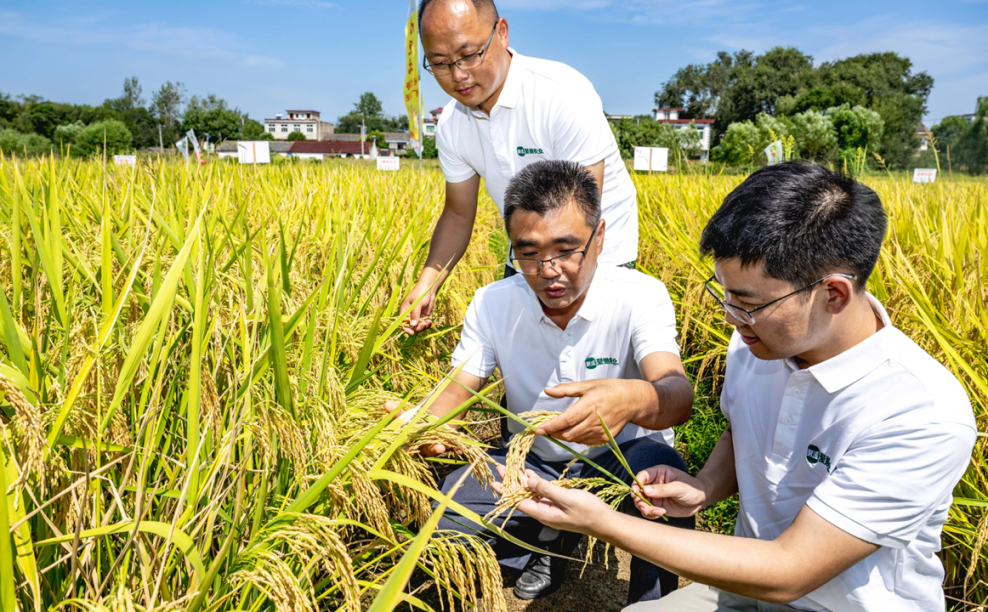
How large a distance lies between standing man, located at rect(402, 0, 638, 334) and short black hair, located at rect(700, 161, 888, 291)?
3.79 ft

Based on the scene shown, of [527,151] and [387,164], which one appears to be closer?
[527,151]

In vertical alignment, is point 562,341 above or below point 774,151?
below

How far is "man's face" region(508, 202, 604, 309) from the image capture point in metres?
1.82

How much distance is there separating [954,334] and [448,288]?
6.46 ft

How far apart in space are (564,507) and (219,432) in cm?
73

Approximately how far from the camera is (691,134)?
28.9ft

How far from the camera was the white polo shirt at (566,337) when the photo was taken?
1967 millimetres

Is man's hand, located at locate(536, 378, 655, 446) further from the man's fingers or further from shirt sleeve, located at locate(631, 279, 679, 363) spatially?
shirt sleeve, located at locate(631, 279, 679, 363)

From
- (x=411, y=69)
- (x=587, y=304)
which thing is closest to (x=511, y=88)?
(x=587, y=304)

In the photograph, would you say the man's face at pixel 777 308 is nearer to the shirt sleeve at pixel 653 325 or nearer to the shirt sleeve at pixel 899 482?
the shirt sleeve at pixel 899 482

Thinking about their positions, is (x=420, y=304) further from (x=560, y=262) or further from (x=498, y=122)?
(x=498, y=122)

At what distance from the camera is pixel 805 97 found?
55.9m

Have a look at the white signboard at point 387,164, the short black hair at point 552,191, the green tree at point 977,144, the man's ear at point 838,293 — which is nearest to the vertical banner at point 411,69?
the white signboard at point 387,164

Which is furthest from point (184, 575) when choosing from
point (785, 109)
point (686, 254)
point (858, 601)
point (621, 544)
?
point (785, 109)
